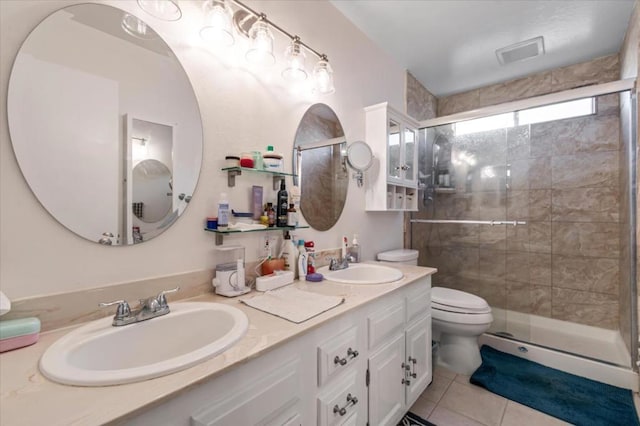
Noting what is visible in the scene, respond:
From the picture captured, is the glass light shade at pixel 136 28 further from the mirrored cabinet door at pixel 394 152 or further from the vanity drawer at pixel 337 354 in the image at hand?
the mirrored cabinet door at pixel 394 152

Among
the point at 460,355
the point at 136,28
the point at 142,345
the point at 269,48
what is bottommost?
the point at 460,355


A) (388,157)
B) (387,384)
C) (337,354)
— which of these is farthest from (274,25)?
(387,384)

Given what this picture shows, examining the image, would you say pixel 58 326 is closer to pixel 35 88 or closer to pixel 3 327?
pixel 3 327

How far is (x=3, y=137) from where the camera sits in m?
0.72

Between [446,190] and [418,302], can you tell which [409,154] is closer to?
[446,190]

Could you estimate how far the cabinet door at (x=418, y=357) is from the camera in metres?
1.42

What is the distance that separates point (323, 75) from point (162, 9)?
839 millimetres

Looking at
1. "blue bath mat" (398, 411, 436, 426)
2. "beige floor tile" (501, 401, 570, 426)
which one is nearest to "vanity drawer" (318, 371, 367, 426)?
"blue bath mat" (398, 411, 436, 426)

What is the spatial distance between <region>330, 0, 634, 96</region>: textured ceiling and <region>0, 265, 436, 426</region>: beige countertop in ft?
6.70

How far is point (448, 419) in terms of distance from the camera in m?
1.52

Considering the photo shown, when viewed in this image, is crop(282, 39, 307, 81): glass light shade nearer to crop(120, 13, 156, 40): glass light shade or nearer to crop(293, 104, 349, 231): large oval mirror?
crop(293, 104, 349, 231): large oval mirror

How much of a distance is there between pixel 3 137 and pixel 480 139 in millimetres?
3110

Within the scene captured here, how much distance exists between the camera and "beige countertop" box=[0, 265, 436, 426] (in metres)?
0.45

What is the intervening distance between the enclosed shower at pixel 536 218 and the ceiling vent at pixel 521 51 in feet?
1.57
